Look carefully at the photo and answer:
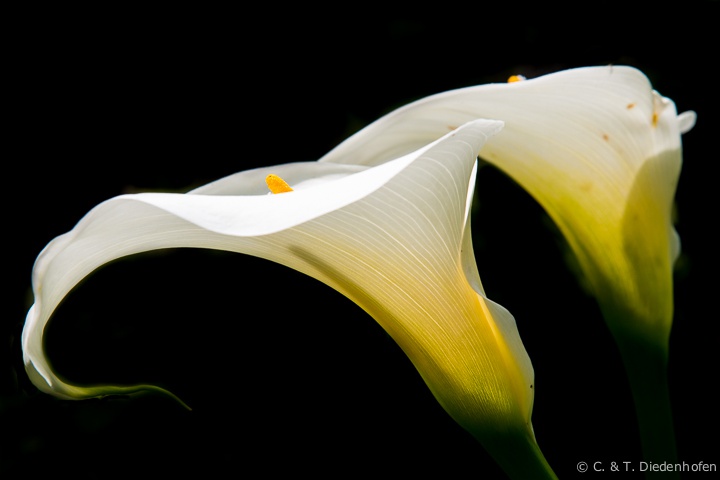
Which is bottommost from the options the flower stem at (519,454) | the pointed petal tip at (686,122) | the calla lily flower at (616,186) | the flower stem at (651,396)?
the flower stem at (519,454)

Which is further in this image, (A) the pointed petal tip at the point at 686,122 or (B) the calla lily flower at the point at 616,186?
(A) the pointed petal tip at the point at 686,122

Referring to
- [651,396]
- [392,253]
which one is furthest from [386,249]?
Answer: [651,396]

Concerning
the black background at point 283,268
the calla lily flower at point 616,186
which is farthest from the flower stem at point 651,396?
the black background at point 283,268

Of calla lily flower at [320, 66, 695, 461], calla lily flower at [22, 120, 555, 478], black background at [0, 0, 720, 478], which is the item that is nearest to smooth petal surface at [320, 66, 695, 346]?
calla lily flower at [320, 66, 695, 461]

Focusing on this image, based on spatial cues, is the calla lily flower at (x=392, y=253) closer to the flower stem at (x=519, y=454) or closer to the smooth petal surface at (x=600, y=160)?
the flower stem at (x=519, y=454)

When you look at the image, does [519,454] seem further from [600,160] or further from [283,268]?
[283,268]

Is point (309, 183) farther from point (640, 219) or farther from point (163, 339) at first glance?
point (163, 339)
